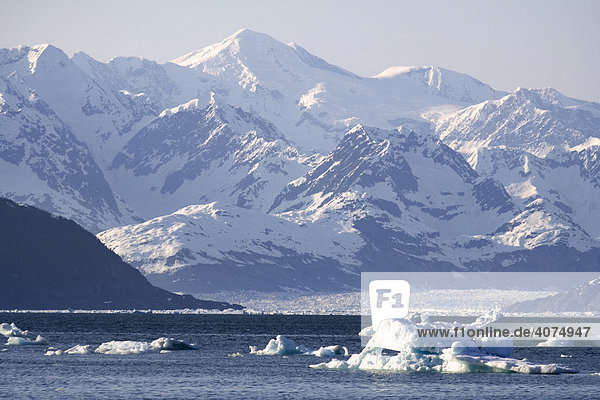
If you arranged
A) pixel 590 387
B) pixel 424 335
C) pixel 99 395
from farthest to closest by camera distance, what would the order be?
pixel 424 335
pixel 590 387
pixel 99 395

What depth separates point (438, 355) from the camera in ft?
597

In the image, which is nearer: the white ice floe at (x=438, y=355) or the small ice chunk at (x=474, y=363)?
the small ice chunk at (x=474, y=363)

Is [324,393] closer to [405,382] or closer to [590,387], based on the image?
[405,382]

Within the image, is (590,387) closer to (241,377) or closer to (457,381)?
(457,381)

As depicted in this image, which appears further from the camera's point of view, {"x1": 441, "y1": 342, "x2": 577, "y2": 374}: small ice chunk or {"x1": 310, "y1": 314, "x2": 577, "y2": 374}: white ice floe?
{"x1": 310, "y1": 314, "x2": 577, "y2": 374}: white ice floe

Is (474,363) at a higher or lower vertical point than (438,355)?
lower

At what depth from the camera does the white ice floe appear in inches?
7032

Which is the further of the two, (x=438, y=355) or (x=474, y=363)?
(x=438, y=355)

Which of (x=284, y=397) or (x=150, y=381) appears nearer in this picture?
(x=284, y=397)

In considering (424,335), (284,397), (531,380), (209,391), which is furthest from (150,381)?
(531,380)

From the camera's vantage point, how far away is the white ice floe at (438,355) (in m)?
179

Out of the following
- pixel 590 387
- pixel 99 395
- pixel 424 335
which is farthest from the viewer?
pixel 424 335

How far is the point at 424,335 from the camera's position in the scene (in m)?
183

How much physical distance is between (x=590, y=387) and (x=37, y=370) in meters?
76.0
